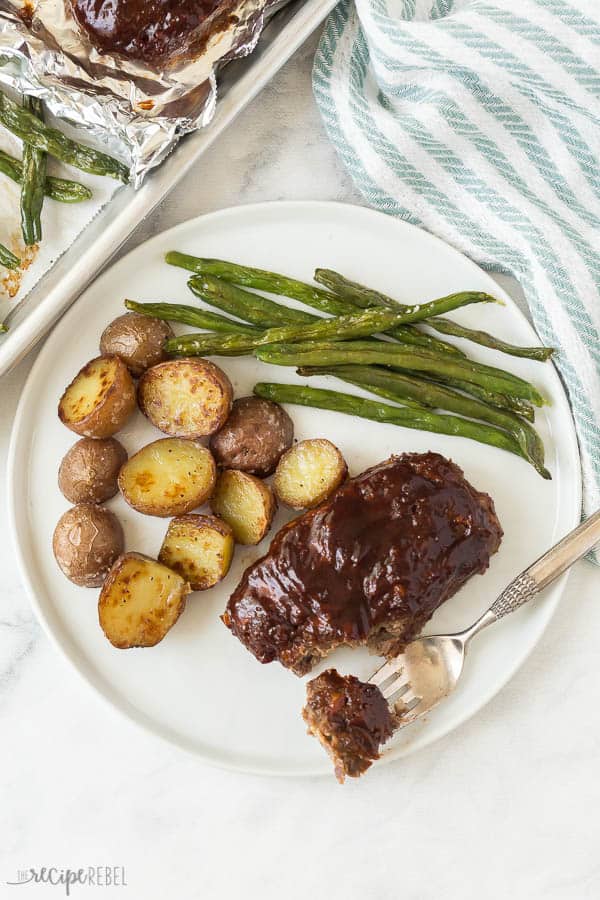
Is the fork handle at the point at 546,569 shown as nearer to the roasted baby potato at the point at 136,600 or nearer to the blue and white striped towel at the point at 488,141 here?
the blue and white striped towel at the point at 488,141

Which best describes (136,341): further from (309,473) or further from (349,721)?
(349,721)

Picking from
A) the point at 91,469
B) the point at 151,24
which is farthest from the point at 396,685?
the point at 151,24

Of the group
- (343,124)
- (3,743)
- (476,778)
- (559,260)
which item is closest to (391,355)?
(559,260)

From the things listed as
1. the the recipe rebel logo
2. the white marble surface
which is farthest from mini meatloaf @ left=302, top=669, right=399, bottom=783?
the the recipe rebel logo

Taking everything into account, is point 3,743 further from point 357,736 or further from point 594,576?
point 594,576

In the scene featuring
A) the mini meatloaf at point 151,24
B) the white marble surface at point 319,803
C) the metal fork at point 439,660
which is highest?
the mini meatloaf at point 151,24

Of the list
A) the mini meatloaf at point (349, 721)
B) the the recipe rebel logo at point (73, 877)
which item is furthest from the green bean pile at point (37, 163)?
the the recipe rebel logo at point (73, 877)
